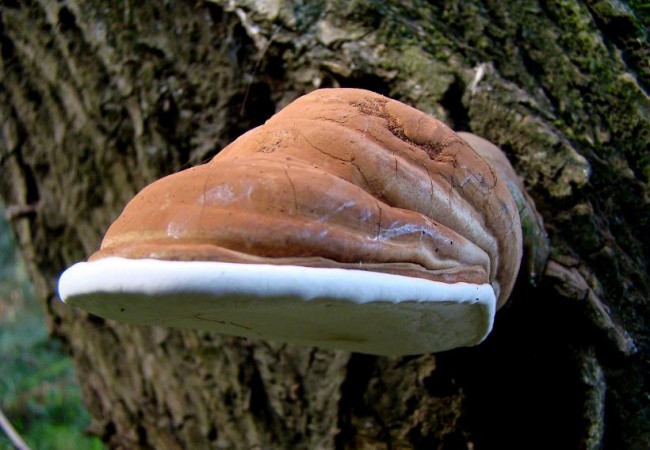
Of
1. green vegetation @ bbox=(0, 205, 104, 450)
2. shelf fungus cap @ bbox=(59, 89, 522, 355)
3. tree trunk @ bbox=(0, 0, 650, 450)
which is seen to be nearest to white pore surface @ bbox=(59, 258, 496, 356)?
shelf fungus cap @ bbox=(59, 89, 522, 355)

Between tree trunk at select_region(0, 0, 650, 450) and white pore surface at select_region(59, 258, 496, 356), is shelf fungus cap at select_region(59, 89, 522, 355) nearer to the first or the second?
white pore surface at select_region(59, 258, 496, 356)

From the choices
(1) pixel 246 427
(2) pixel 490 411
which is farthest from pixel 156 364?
(2) pixel 490 411

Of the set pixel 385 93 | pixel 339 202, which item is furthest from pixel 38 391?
pixel 339 202

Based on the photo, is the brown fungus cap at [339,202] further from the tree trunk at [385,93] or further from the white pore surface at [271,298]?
the tree trunk at [385,93]

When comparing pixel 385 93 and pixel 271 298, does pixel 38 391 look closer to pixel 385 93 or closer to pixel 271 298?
pixel 385 93

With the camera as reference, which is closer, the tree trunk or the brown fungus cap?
the brown fungus cap
